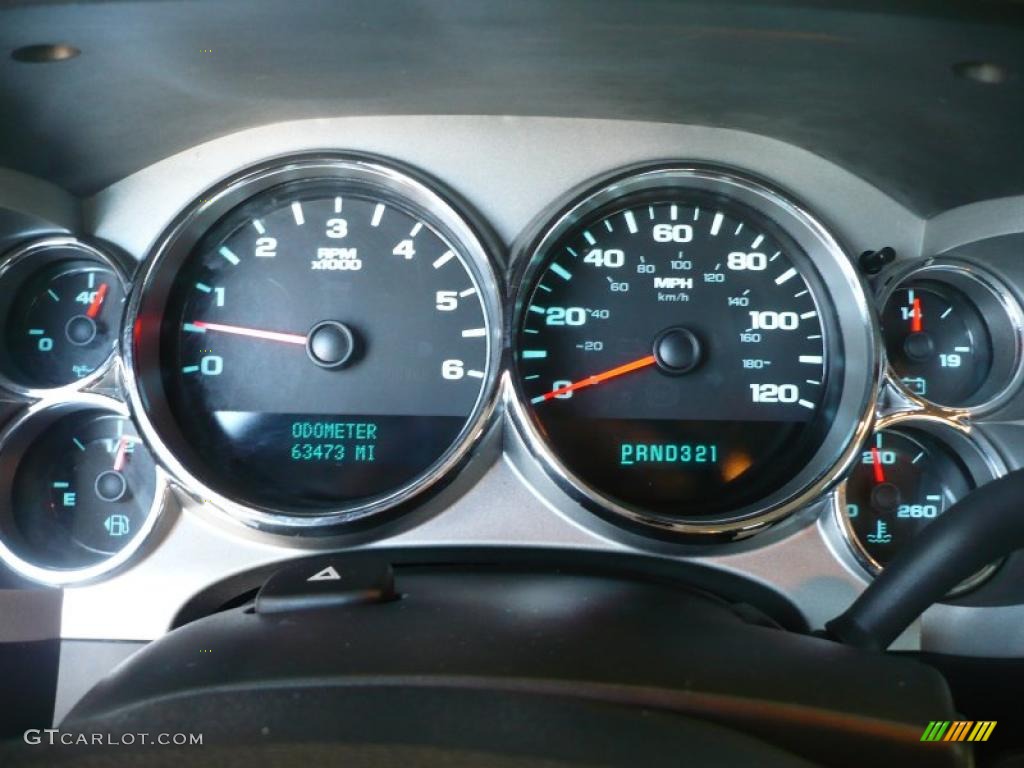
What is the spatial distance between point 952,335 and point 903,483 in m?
0.37

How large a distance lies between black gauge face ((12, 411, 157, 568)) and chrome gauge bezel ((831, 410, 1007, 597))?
57.8 inches

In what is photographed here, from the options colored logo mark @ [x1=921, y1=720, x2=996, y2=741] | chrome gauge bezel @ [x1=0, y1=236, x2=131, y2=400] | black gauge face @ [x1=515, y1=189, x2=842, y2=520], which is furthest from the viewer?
black gauge face @ [x1=515, y1=189, x2=842, y2=520]

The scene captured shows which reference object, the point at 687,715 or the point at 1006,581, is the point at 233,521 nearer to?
the point at 687,715

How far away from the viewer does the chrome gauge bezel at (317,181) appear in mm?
2090

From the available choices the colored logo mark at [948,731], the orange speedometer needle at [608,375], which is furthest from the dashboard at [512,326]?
the colored logo mark at [948,731]

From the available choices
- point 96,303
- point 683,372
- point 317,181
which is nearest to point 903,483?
point 683,372

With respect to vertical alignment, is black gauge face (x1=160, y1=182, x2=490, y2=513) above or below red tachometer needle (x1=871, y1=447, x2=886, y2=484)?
above

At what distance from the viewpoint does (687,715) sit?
4.42 feet

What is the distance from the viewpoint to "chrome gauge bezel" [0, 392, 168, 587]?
210 centimetres

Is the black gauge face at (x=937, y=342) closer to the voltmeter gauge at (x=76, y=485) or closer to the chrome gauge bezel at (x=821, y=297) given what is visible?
the chrome gauge bezel at (x=821, y=297)

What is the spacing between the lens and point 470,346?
7.61ft

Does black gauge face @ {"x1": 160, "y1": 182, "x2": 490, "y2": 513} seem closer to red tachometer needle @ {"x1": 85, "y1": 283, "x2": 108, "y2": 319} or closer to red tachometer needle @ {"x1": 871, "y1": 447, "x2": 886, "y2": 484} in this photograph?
red tachometer needle @ {"x1": 85, "y1": 283, "x2": 108, "y2": 319}

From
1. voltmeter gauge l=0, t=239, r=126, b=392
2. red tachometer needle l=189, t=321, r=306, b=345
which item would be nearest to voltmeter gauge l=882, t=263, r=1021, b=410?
red tachometer needle l=189, t=321, r=306, b=345

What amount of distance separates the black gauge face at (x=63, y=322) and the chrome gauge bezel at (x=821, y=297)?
3.03 ft
